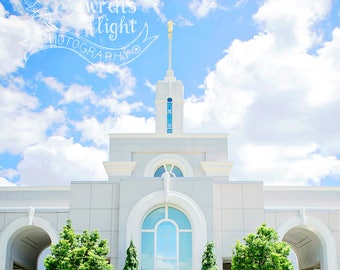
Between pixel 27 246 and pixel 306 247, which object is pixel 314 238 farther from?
pixel 27 246

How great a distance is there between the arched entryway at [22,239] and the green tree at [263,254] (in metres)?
9.07

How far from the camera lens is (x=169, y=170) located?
106 feet

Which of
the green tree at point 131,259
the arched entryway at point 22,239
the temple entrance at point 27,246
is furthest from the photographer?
the temple entrance at point 27,246

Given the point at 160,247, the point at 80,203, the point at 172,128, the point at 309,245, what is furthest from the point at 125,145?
the point at 309,245

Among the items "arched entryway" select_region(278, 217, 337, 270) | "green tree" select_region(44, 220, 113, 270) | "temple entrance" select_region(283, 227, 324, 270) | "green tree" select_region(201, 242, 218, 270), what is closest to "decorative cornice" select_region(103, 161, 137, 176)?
"green tree" select_region(201, 242, 218, 270)

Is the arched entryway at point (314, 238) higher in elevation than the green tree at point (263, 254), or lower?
higher

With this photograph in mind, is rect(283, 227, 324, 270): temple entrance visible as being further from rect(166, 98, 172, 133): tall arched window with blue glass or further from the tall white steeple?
rect(166, 98, 172, 133): tall arched window with blue glass

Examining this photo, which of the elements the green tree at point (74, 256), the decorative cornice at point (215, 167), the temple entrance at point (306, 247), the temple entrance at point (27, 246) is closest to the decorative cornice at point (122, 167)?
the decorative cornice at point (215, 167)

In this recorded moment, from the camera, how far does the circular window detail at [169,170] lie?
3228 centimetres

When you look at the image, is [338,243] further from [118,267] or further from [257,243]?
[118,267]

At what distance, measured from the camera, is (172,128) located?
116ft

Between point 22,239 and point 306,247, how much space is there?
15.4 metres

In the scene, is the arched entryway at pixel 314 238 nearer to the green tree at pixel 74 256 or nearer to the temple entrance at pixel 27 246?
the green tree at pixel 74 256

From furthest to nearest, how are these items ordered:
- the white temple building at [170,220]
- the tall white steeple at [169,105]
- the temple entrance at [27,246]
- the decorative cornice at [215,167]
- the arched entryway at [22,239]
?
the tall white steeple at [169,105]
the decorative cornice at [215,167]
the temple entrance at [27,246]
the arched entryway at [22,239]
the white temple building at [170,220]
